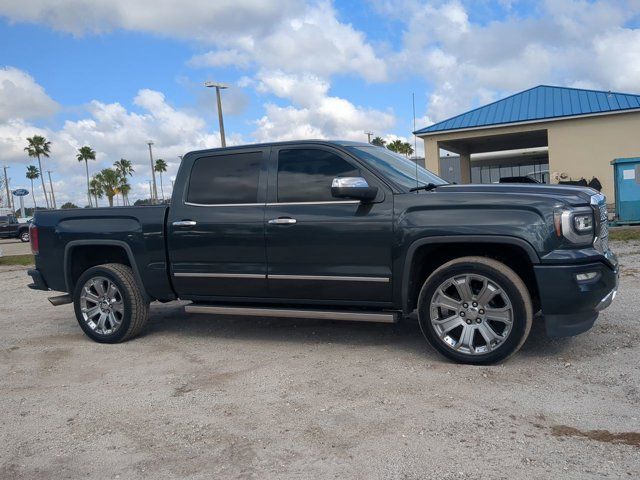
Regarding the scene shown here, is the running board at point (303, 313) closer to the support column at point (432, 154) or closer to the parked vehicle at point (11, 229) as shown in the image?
the support column at point (432, 154)

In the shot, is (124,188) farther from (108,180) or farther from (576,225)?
(576,225)

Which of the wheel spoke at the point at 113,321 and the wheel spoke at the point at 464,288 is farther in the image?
the wheel spoke at the point at 113,321

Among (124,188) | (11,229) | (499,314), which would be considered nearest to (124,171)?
(124,188)

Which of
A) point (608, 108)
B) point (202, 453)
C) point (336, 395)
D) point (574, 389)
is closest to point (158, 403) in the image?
point (202, 453)

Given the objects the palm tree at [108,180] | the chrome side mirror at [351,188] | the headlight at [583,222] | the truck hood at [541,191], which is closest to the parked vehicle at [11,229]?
the chrome side mirror at [351,188]

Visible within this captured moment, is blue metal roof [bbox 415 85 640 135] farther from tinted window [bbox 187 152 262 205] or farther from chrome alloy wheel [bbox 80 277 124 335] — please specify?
chrome alloy wheel [bbox 80 277 124 335]

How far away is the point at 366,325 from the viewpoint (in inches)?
245

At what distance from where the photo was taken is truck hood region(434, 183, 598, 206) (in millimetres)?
4422

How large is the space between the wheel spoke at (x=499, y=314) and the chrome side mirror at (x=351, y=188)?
4.36ft

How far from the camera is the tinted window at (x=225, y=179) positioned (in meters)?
5.56

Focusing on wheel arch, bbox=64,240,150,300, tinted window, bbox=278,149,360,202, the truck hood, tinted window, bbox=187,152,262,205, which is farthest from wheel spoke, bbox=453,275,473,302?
wheel arch, bbox=64,240,150,300

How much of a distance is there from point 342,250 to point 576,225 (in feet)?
6.07

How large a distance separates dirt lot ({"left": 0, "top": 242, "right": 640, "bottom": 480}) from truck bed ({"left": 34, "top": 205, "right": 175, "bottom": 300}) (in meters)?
0.75

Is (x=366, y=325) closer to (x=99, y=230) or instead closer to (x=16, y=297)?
(x=99, y=230)
